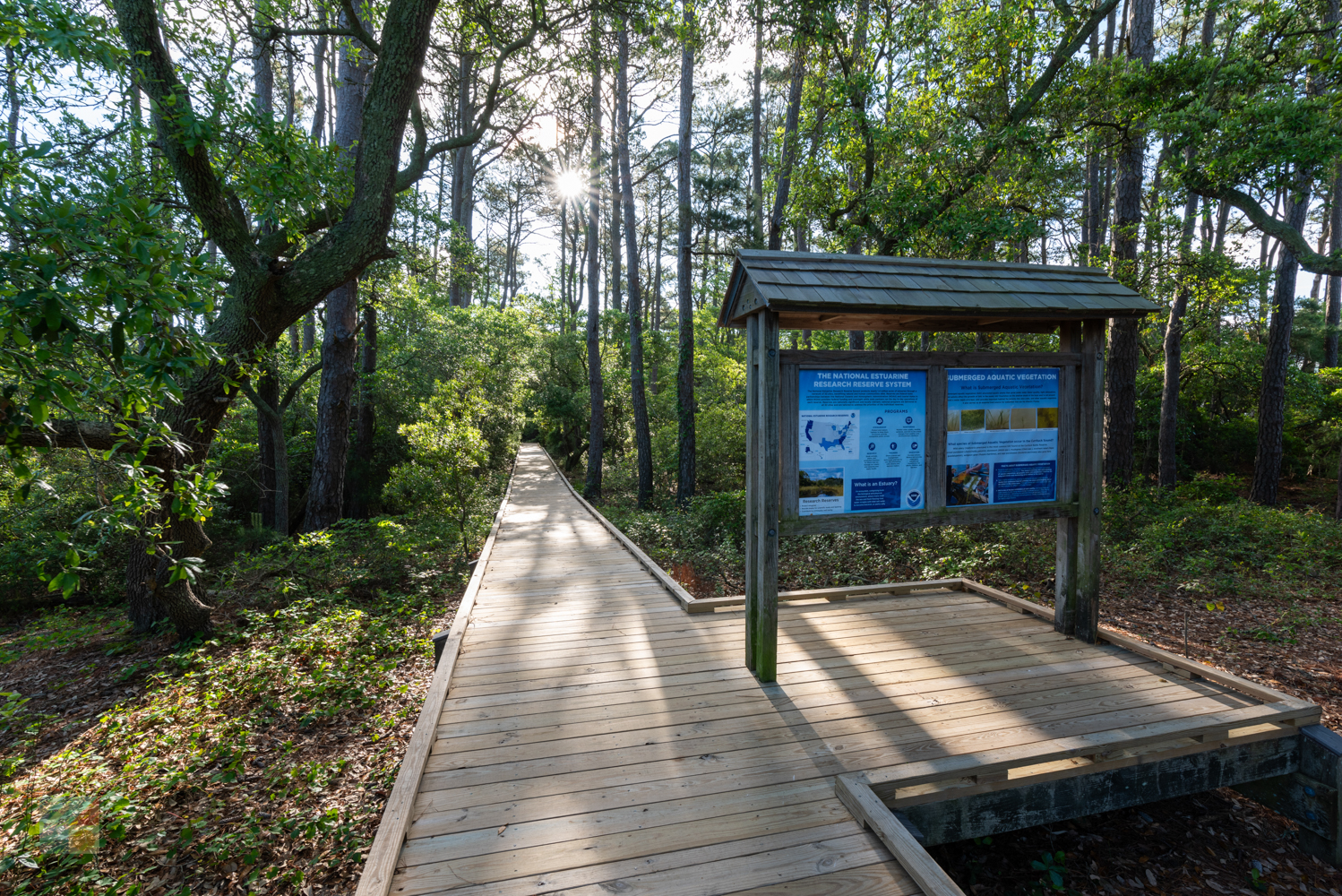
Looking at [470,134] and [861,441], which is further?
[470,134]

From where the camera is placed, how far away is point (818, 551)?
344 inches

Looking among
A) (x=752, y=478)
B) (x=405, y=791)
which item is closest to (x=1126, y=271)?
(x=752, y=478)

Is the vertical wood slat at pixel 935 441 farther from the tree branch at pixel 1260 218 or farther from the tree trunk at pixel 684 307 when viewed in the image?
the tree trunk at pixel 684 307

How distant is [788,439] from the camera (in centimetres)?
362

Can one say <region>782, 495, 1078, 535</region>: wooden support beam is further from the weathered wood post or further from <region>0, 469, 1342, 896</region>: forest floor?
<region>0, 469, 1342, 896</region>: forest floor

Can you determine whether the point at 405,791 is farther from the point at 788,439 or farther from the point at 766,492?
the point at 788,439

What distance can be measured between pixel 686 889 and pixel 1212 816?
12.2 ft

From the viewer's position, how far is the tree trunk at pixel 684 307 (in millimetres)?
12727

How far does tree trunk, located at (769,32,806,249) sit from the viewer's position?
9.69 meters

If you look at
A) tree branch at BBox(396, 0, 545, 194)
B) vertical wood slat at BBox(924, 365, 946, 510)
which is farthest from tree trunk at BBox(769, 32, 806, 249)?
vertical wood slat at BBox(924, 365, 946, 510)

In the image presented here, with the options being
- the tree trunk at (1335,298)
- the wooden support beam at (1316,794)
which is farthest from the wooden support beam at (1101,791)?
the tree trunk at (1335,298)

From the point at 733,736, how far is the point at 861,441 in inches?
74.6

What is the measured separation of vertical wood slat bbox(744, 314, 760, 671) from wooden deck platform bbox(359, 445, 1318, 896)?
1.25 ft

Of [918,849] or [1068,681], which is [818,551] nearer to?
[1068,681]
